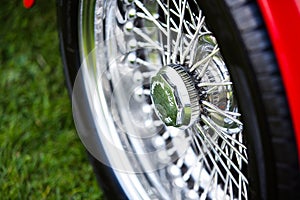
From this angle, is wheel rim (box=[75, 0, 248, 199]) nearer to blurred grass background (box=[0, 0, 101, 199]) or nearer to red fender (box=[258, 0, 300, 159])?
blurred grass background (box=[0, 0, 101, 199])

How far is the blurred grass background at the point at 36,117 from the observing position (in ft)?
7.42

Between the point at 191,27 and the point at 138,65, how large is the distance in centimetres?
31

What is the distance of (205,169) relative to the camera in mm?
1996

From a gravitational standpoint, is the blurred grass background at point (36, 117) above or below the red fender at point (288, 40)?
below

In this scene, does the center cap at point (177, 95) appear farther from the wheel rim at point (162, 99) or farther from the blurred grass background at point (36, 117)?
the blurred grass background at point (36, 117)

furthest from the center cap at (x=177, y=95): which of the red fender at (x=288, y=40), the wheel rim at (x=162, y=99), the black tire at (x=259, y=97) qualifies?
the red fender at (x=288, y=40)

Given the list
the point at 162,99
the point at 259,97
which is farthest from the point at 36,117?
the point at 259,97

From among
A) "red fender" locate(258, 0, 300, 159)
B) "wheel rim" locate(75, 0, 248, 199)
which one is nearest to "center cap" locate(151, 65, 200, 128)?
"wheel rim" locate(75, 0, 248, 199)

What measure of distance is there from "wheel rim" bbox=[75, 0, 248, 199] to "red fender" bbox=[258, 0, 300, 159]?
418 millimetres

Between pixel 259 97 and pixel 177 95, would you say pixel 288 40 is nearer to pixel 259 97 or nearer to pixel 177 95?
pixel 259 97

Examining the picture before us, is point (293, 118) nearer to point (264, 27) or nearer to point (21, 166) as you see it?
→ point (264, 27)

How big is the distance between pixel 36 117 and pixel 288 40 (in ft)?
4.42

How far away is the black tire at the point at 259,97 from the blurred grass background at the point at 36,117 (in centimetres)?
92

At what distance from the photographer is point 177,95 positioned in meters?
1.77
